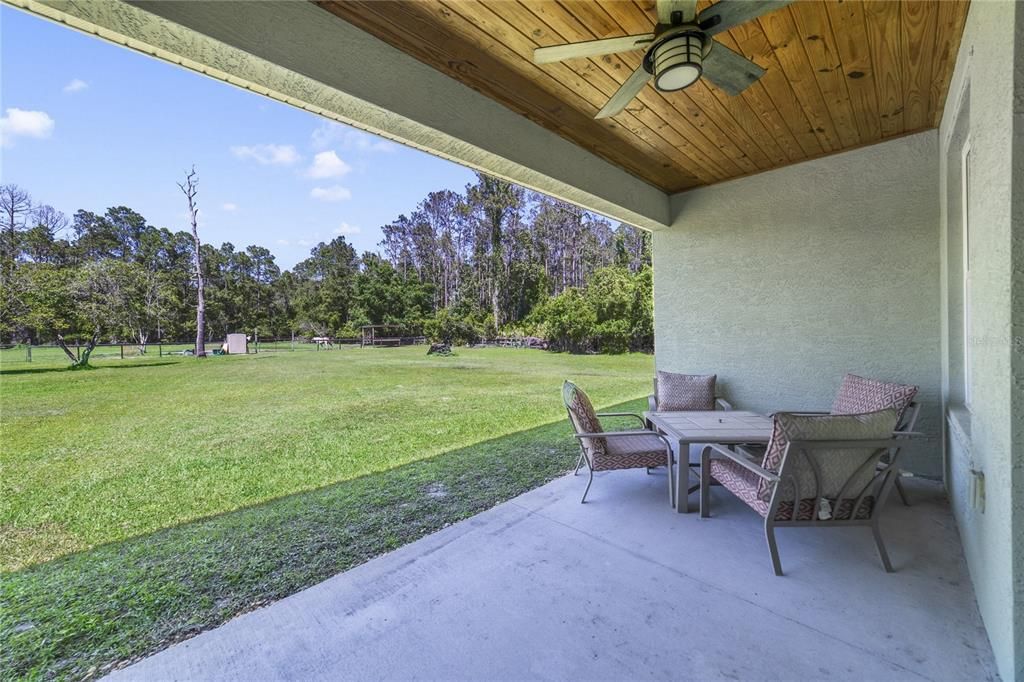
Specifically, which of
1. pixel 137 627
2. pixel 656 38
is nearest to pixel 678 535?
pixel 656 38

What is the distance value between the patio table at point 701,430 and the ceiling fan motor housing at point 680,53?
80.0 inches

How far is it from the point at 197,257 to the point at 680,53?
9.63 meters

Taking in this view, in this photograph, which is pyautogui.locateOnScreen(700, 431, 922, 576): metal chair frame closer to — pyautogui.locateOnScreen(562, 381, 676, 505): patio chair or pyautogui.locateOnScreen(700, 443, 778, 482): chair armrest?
pyautogui.locateOnScreen(700, 443, 778, 482): chair armrest

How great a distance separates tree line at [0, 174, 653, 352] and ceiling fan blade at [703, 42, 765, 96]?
21.1 ft

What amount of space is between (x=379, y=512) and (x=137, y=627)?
1329mm

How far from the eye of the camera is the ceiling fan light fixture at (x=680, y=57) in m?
1.49

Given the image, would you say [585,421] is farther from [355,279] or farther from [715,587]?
[355,279]

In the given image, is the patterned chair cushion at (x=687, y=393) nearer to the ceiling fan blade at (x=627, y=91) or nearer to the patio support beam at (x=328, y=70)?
the patio support beam at (x=328, y=70)

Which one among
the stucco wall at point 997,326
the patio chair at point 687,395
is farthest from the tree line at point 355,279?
the stucco wall at point 997,326

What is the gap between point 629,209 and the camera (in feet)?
12.5

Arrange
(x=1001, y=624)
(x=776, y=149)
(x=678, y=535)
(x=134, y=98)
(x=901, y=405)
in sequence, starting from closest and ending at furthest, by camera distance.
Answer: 1. (x=1001, y=624)
2. (x=678, y=535)
3. (x=901, y=405)
4. (x=776, y=149)
5. (x=134, y=98)

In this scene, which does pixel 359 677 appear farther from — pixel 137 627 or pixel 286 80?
pixel 286 80

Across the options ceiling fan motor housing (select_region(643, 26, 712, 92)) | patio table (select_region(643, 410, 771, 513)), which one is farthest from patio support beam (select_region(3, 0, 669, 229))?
patio table (select_region(643, 410, 771, 513))

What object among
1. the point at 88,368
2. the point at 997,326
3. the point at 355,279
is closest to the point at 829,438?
the point at 997,326
